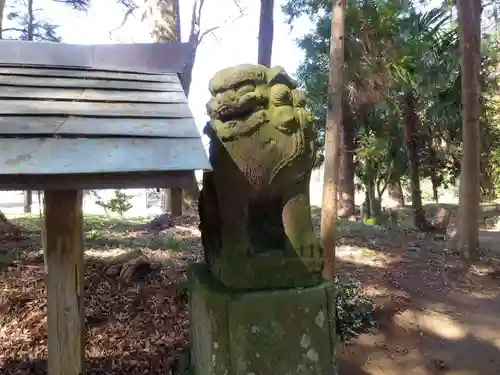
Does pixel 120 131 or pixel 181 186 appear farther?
pixel 120 131

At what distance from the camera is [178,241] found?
6055 millimetres

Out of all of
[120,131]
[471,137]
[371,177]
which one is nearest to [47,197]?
[120,131]

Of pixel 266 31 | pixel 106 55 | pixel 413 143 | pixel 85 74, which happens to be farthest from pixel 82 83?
pixel 413 143

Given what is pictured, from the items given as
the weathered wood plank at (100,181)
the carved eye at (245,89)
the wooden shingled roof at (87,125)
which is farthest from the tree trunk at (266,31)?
the weathered wood plank at (100,181)

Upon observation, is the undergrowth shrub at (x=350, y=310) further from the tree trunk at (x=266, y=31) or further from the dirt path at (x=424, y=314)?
the tree trunk at (x=266, y=31)

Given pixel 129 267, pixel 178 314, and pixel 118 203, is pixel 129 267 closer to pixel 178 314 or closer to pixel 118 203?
pixel 178 314

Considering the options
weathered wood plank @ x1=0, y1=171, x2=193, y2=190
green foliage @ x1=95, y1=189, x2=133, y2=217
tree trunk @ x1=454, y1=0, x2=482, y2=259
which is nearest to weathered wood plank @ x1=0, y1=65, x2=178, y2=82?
weathered wood plank @ x1=0, y1=171, x2=193, y2=190

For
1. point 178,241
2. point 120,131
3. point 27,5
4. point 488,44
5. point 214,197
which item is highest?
point 27,5

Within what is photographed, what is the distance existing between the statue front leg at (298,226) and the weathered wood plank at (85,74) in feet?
3.40

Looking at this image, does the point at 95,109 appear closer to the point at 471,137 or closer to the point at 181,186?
the point at 181,186

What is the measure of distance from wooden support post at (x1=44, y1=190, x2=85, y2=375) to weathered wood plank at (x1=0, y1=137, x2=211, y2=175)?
58 centimetres

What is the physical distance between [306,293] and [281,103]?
1053 mm

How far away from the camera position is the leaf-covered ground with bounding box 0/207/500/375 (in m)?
3.90

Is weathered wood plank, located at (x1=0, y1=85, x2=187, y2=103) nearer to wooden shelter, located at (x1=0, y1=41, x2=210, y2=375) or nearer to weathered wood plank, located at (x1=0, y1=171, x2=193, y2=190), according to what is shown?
wooden shelter, located at (x1=0, y1=41, x2=210, y2=375)
